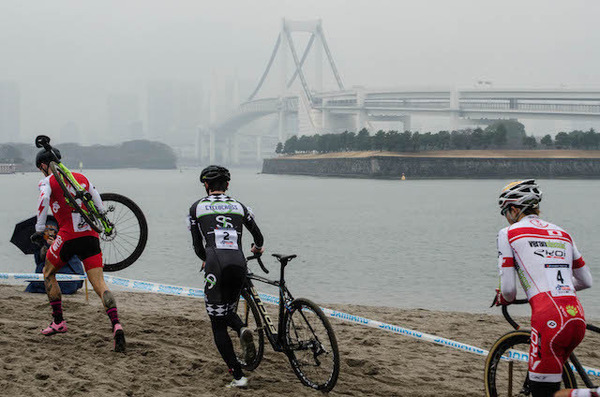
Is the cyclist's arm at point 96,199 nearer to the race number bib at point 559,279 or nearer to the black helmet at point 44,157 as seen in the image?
the black helmet at point 44,157

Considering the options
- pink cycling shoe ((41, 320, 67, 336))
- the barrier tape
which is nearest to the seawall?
the barrier tape

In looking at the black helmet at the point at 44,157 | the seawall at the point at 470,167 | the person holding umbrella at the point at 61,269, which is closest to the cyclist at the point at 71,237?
the black helmet at the point at 44,157

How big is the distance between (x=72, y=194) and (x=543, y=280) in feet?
12.9

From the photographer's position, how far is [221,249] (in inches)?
200

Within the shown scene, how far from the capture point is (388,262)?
2528 cm

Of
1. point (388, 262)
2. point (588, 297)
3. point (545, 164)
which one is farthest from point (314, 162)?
point (588, 297)

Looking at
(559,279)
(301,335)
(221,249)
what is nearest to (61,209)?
(221,249)

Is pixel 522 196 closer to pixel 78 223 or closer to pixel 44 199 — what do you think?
pixel 78 223

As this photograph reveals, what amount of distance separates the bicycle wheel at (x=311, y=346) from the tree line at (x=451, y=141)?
4495 inches

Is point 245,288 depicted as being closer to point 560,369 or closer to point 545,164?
point 560,369

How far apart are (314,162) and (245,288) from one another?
132677 millimetres

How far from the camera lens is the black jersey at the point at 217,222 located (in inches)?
200

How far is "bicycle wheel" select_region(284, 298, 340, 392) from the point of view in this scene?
198 inches

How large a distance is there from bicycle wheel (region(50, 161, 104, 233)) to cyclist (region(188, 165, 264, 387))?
135 cm
